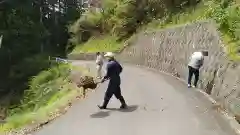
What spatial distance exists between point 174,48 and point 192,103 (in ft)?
33.2

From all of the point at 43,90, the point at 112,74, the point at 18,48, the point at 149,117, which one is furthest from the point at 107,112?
the point at 18,48

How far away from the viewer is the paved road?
11.1 metres

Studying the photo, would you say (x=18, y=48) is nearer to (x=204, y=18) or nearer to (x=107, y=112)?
(x=204, y=18)

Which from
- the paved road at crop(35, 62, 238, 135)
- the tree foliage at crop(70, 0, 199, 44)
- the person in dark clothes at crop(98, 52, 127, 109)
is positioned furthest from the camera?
the tree foliage at crop(70, 0, 199, 44)

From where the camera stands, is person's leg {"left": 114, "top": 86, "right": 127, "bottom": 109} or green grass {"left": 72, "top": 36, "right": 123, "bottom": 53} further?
green grass {"left": 72, "top": 36, "right": 123, "bottom": 53}

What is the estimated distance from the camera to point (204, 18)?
20875mm

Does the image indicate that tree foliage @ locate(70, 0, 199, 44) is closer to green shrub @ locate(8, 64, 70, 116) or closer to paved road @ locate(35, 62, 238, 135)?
green shrub @ locate(8, 64, 70, 116)

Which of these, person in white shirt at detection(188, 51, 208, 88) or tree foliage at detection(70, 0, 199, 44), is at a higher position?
tree foliage at detection(70, 0, 199, 44)

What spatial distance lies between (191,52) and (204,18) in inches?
76.1

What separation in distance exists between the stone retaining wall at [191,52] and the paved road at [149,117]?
25.0 inches

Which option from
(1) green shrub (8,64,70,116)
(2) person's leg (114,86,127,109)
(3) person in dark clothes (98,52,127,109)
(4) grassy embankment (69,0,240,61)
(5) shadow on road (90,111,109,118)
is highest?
(4) grassy embankment (69,0,240,61)

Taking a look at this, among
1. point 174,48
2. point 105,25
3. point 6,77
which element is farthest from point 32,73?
point 174,48

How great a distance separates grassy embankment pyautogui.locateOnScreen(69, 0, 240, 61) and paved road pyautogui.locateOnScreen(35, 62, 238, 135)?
7.35 ft

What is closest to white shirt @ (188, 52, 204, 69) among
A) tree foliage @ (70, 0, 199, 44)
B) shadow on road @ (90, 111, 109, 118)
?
shadow on road @ (90, 111, 109, 118)
